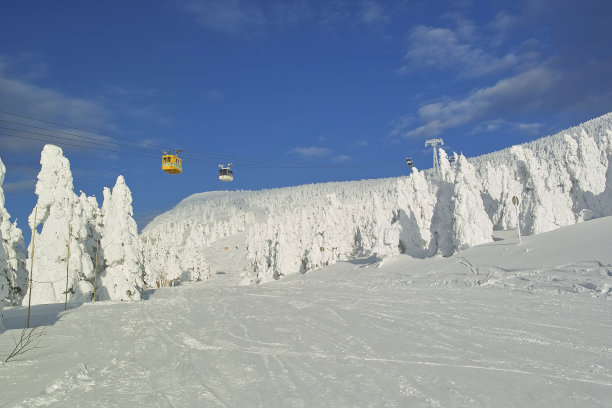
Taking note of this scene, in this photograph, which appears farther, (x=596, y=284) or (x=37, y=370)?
(x=596, y=284)

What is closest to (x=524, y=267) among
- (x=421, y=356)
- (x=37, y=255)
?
(x=421, y=356)

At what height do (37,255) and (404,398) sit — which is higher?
(37,255)

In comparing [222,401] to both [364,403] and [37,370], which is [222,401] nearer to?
[364,403]

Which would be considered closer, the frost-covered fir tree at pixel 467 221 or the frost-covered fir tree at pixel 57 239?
the frost-covered fir tree at pixel 57 239

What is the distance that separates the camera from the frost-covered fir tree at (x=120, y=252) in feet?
130

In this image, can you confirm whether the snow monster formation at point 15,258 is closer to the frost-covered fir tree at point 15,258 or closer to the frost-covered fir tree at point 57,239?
the frost-covered fir tree at point 15,258

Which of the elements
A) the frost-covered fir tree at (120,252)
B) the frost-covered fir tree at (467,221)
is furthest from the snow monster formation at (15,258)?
the frost-covered fir tree at (467,221)

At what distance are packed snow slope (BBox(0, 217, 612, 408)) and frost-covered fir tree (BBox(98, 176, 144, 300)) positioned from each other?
22022 mm

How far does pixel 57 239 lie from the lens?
3250 cm

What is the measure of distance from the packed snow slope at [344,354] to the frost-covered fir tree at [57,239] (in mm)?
15896

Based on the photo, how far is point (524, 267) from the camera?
78.9 ft

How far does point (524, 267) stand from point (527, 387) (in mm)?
19513

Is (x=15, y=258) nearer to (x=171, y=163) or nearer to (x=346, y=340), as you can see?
(x=171, y=163)

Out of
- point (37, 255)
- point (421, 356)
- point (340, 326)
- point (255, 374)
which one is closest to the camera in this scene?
point (255, 374)
